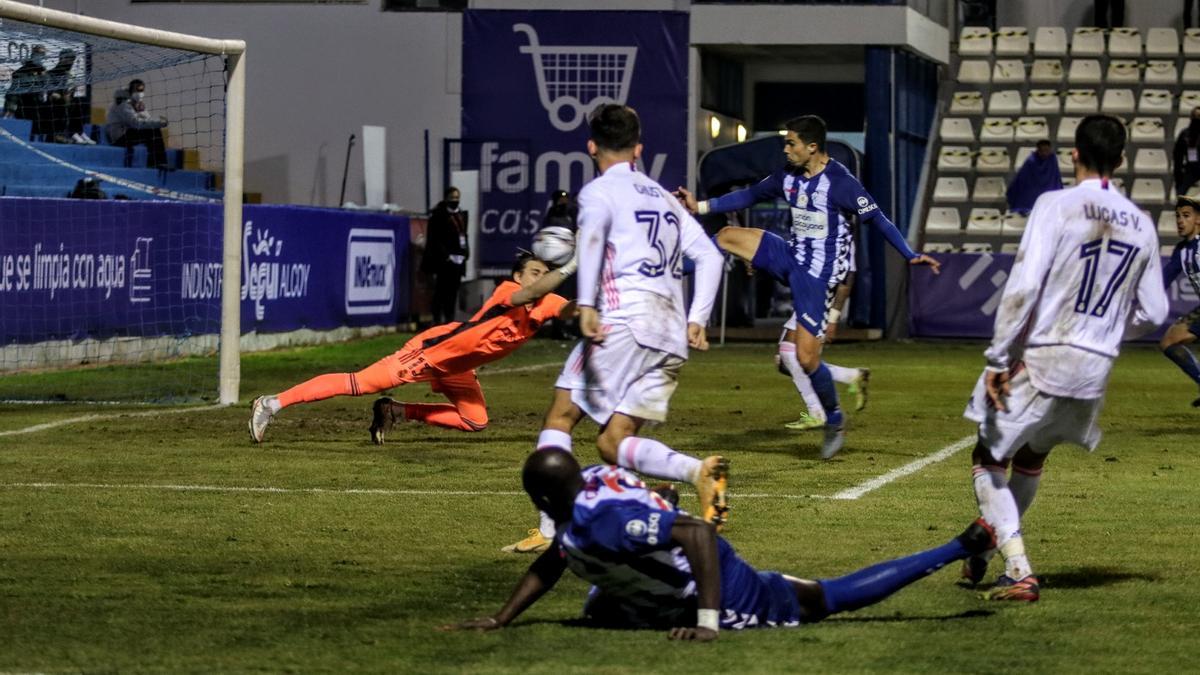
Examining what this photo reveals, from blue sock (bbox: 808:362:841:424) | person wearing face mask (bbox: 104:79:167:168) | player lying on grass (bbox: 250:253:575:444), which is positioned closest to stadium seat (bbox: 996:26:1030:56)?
person wearing face mask (bbox: 104:79:167:168)

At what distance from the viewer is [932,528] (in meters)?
9.61

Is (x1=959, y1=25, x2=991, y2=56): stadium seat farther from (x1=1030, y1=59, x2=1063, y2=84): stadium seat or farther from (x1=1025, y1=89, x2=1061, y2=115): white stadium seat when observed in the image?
(x1=1025, y1=89, x2=1061, y2=115): white stadium seat

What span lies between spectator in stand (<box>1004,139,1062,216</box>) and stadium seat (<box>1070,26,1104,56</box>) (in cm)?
534

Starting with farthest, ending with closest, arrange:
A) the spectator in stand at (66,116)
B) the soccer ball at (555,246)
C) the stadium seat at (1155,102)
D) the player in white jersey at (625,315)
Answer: the stadium seat at (1155,102)
the spectator in stand at (66,116)
the soccer ball at (555,246)
the player in white jersey at (625,315)

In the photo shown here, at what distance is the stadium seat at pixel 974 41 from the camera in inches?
1378

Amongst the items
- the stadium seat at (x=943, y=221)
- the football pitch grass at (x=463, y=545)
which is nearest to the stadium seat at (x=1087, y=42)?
the stadium seat at (x=943, y=221)

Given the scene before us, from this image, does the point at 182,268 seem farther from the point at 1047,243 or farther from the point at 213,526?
the point at 1047,243

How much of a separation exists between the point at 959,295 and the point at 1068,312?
72.4 feet

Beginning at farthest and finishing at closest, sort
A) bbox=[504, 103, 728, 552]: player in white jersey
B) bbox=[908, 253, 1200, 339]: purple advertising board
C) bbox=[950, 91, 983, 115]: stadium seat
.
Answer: bbox=[950, 91, 983, 115]: stadium seat < bbox=[908, 253, 1200, 339]: purple advertising board < bbox=[504, 103, 728, 552]: player in white jersey

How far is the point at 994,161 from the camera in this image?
33.2 meters

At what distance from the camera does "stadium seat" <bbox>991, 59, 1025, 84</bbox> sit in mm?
34625

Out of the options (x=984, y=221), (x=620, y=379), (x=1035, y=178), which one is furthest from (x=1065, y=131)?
(x=620, y=379)

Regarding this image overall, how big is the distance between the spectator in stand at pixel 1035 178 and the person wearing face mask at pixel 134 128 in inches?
Result: 513

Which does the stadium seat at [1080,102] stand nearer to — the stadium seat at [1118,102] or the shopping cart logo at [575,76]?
the stadium seat at [1118,102]
